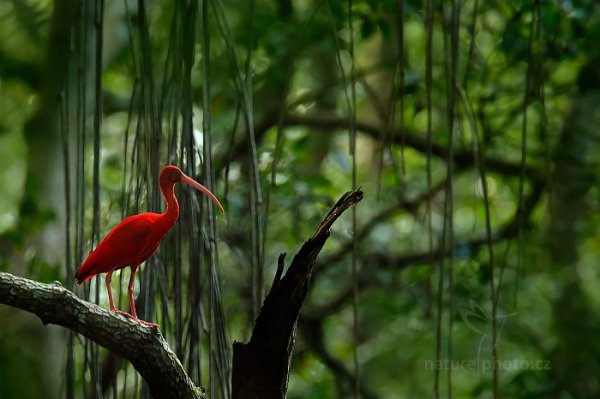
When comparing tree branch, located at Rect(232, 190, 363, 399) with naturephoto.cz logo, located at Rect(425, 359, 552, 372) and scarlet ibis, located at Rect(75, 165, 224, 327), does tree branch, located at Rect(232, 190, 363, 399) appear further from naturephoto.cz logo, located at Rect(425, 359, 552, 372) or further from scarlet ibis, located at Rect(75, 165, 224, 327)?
naturephoto.cz logo, located at Rect(425, 359, 552, 372)

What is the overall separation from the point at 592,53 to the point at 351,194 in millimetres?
3319

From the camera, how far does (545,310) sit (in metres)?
5.55

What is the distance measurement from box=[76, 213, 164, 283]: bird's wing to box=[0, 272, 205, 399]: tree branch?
0.10m

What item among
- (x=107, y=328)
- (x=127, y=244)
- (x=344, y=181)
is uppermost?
(x=344, y=181)

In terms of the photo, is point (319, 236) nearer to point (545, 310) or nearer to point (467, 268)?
point (467, 268)

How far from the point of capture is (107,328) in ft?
5.04

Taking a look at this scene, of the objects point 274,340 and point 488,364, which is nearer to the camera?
point 274,340

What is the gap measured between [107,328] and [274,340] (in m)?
0.34

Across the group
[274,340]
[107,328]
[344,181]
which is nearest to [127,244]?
[107,328]

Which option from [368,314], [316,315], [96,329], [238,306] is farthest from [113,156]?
[96,329]

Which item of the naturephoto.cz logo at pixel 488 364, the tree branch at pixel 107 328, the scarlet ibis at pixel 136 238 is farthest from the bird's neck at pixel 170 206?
the naturephoto.cz logo at pixel 488 364

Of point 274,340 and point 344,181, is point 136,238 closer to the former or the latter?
point 274,340

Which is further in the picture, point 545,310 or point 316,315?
point 545,310

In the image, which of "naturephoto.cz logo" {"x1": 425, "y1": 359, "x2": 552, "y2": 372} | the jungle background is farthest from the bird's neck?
"naturephoto.cz logo" {"x1": 425, "y1": 359, "x2": 552, "y2": 372}
